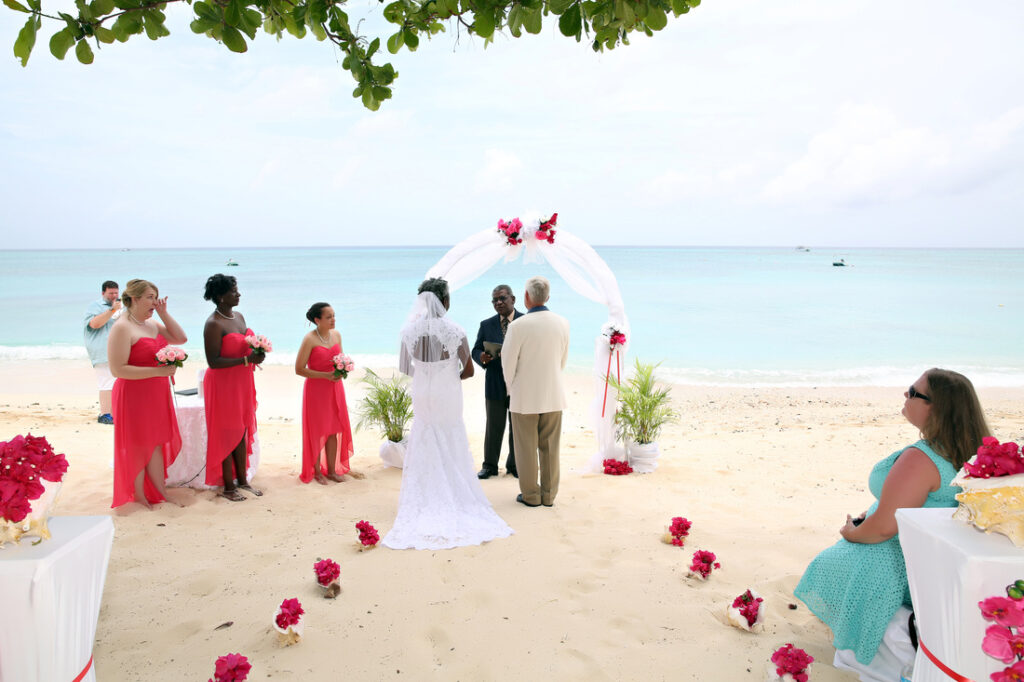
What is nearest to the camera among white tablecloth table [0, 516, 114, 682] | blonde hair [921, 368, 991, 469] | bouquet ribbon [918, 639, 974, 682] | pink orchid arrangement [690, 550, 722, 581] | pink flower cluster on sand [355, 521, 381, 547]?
white tablecloth table [0, 516, 114, 682]

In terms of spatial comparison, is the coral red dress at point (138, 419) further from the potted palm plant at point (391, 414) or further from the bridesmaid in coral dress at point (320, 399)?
the potted palm plant at point (391, 414)

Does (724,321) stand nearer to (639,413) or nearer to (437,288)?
(639,413)

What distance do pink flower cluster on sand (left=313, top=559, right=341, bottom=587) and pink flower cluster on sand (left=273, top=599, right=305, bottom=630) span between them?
0.50 m

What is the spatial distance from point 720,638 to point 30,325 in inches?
1147

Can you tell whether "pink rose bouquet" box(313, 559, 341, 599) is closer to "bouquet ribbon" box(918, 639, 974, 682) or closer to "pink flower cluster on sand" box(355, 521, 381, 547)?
"pink flower cluster on sand" box(355, 521, 381, 547)

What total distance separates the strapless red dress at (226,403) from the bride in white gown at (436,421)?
1.48 metres

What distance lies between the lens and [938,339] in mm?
22141

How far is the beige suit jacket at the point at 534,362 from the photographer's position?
556 cm

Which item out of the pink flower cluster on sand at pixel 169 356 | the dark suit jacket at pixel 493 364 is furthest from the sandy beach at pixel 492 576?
the pink flower cluster on sand at pixel 169 356

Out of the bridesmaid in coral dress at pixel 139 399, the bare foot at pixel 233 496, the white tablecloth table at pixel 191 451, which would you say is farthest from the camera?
the white tablecloth table at pixel 191 451

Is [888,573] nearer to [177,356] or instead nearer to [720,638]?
[720,638]

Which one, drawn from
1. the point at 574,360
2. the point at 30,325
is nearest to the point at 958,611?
the point at 574,360

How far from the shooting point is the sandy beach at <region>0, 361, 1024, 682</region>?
3.18 m

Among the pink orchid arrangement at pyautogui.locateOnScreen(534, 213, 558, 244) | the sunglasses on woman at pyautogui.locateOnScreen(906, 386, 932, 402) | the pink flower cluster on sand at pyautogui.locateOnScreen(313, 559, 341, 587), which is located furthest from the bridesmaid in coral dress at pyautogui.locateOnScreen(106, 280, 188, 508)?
the sunglasses on woman at pyautogui.locateOnScreen(906, 386, 932, 402)
